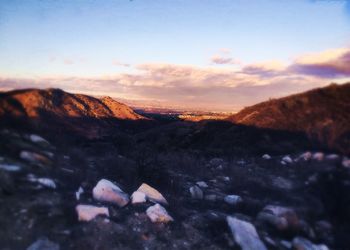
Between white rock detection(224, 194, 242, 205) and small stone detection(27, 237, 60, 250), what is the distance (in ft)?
10.9

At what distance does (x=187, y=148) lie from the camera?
11.2m

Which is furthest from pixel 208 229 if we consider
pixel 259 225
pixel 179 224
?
pixel 259 225

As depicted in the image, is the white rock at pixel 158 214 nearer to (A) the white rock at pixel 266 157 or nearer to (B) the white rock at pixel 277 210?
(B) the white rock at pixel 277 210

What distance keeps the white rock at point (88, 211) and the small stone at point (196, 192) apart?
2147mm

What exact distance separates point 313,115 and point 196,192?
6.60 metres

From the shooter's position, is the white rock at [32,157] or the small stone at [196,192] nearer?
the white rock at [32,157]

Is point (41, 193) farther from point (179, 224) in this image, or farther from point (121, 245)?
point (179, 224)

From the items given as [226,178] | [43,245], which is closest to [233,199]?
[226,178]

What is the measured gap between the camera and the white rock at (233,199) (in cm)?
615

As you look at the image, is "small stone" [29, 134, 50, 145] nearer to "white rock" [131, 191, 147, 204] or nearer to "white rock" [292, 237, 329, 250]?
"white rock" [131, 191, 147, 204]

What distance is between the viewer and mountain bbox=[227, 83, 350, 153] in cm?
998

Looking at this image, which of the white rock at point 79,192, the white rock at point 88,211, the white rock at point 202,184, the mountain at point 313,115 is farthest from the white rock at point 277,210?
the mountain at point 313,115

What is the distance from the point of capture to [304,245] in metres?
4.82

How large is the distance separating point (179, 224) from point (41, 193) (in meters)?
2.16
